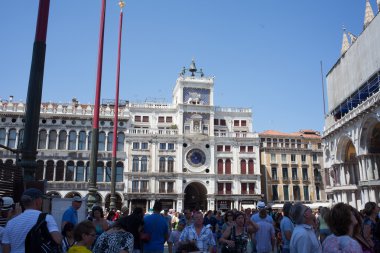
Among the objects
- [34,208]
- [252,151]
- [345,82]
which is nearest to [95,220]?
[34,208]

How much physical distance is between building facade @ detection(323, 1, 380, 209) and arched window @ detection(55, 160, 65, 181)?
96.9 ft

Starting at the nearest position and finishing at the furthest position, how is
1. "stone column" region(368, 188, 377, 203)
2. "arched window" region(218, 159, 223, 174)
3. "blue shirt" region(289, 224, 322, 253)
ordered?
"blue shirt" region(289, 224, 322, 253) → "stone column" region(368, 188, 377, 203) → "arched window" region(218, 159, 223, 174)

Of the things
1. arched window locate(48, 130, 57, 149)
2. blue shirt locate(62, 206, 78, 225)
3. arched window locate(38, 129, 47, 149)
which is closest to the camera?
blue shirt locate(62, 206, 78, 225)

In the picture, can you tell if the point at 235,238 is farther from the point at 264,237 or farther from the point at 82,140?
the point at 82,140

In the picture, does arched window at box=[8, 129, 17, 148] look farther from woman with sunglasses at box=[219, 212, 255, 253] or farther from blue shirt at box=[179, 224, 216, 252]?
blue shirt at box=[179, 224, 216, 252]

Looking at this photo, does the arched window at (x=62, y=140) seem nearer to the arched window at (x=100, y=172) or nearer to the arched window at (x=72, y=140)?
the arched window at (x=72, y=140)

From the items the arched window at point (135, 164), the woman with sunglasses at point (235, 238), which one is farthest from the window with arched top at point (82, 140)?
the woman with sunglasses at point (235, 238)

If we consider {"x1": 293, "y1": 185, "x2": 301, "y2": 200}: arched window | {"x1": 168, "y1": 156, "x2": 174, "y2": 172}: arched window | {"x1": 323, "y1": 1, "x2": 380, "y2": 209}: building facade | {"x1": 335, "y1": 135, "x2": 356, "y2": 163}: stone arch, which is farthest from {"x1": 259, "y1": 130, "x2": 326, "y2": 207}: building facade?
{"x1": 335, "y1": 135, "x2": 356, "y2": 163}: stone arch

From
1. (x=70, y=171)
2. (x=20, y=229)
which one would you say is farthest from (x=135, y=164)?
(x=20, y=229)

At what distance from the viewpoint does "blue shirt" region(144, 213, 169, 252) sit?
6.91 meters

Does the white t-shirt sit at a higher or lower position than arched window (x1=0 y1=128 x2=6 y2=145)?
lower

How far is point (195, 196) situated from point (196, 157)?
5.67 m

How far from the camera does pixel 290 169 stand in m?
47.1

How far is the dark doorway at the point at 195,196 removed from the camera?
145 ft
